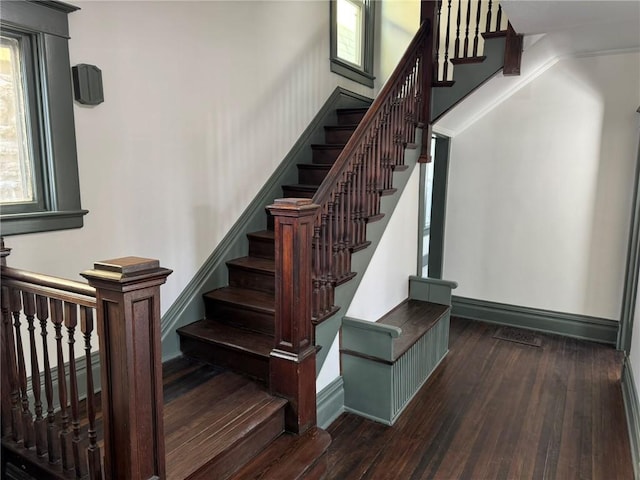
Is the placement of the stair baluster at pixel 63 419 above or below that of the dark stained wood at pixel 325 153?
below

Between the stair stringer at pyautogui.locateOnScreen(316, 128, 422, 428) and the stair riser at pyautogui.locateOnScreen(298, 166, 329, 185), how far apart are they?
27.5 inches

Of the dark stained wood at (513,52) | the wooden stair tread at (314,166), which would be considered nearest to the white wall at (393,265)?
the wooden stair tread at (314,166)

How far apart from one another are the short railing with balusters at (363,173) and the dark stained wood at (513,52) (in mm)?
587

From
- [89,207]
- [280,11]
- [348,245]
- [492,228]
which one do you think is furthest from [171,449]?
[492,228]

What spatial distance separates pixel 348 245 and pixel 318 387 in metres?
0.89

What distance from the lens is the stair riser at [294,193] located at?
3531 millimetres

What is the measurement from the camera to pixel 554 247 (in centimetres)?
428

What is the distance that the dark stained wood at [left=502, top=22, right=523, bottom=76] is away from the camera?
3223mm

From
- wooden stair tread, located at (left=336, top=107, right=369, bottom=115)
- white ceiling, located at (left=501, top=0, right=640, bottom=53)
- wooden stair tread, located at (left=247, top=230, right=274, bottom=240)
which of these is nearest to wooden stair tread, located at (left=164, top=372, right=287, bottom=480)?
wooden stair tread, located at (left=247, top=230, right=274, bottom=240)

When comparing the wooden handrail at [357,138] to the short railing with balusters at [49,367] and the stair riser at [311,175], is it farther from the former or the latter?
the short railing with balusters at [49,367]

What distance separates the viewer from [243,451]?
6.57 ft

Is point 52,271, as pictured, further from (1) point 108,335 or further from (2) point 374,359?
(2) point 374,359

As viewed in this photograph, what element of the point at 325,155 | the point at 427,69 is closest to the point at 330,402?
the point at 325,155

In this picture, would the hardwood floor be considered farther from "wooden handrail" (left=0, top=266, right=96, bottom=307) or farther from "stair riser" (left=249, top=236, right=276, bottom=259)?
"wooden handrail" (left=0, top=266, right=96, bottom=307)
